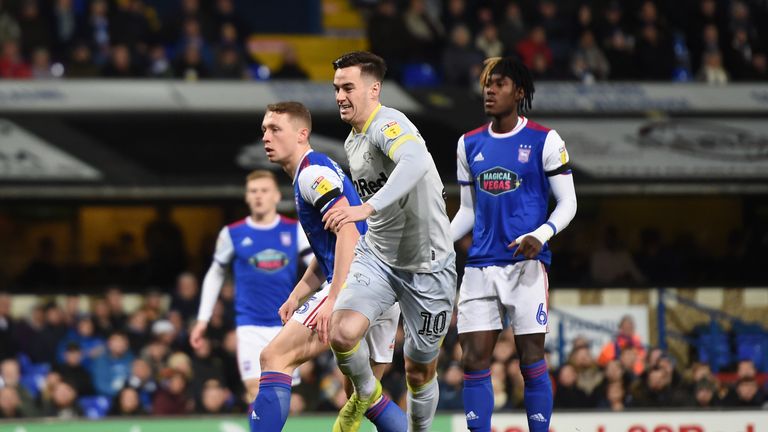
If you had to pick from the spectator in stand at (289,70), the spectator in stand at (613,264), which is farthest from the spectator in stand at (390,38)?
the spectator in stand at (613,264)

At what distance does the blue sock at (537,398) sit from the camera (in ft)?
24.6

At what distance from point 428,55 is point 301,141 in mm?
9709

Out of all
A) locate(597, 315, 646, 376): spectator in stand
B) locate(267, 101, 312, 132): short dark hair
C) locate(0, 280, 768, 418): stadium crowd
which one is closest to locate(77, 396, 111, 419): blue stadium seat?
locate(0, 280, 768, 418): stadium crowd

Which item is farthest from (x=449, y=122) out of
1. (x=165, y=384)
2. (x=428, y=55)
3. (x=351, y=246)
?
(x=351, y=246)

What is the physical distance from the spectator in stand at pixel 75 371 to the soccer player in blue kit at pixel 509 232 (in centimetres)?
681

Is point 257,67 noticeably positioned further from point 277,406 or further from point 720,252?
point 277,406

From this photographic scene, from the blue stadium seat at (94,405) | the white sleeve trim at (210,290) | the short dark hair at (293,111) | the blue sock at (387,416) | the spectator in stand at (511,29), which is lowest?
the blue stadium seat at (94,405)

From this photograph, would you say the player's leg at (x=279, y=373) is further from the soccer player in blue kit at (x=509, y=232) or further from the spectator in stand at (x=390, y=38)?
the spectator in stand at (x=390, y=38)

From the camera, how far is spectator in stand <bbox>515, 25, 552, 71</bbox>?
16719 mm

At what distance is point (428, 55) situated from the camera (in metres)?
16.8

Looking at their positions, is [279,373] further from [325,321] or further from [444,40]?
[444,40]

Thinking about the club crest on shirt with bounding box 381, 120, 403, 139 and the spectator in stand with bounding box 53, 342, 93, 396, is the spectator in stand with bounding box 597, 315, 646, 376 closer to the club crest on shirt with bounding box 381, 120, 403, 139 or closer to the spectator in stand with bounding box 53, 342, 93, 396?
the spectator in stand with bounding box 53, 342, 93, 396

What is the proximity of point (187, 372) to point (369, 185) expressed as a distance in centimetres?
675

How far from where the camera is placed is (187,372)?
13328mm
